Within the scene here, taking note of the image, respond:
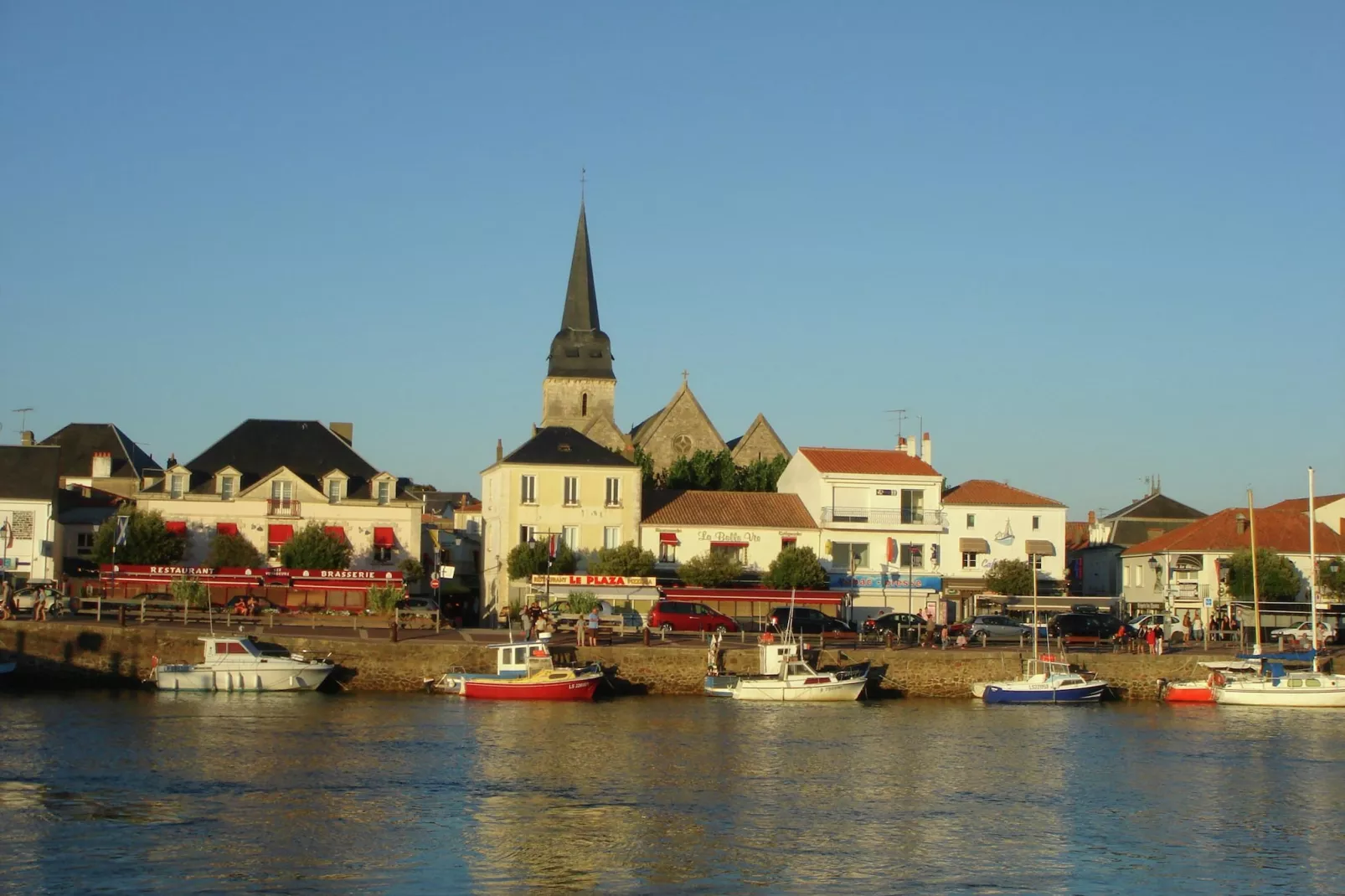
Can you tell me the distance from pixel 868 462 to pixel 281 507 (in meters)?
27.9

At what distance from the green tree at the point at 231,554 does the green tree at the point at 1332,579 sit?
1862 inches

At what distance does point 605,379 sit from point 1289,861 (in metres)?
80.9

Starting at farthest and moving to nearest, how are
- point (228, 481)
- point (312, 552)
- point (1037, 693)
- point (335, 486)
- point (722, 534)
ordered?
point (722, 534)
point (335, 486)
point (228, 481)
point (312, 552)
point (1037, 693)

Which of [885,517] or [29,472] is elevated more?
[29,472]

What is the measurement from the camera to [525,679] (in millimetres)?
52219

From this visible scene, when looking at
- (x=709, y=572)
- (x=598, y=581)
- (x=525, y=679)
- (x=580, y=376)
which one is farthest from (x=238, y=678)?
(x=580, y=376)

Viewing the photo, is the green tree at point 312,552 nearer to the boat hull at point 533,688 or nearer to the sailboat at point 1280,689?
the boat hull at point 533,688

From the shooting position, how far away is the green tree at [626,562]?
2712 inches

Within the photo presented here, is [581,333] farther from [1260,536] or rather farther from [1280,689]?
[1280,689]

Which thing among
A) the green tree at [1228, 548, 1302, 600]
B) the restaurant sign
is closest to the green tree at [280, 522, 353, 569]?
the restaurant sign

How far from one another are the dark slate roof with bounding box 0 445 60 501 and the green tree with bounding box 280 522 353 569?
12445 mm

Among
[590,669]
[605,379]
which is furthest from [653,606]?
[605,379]

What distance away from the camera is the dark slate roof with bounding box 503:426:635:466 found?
240 ft

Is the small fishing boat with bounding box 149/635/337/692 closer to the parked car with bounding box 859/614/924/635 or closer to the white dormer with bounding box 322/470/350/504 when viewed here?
the white dormer with bounding box 322/470/350/504
